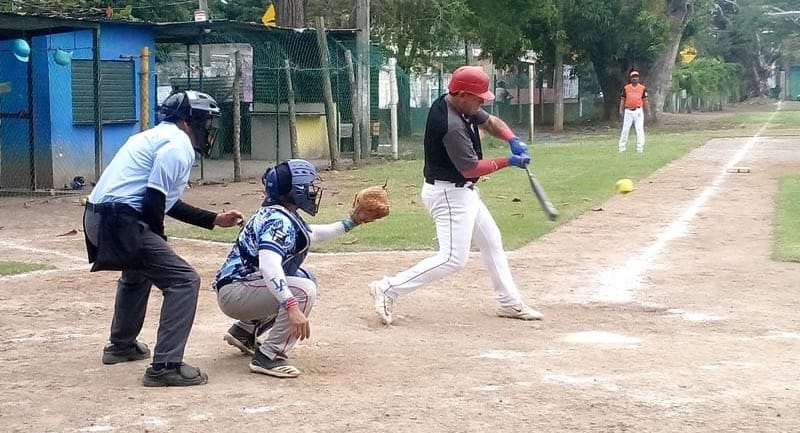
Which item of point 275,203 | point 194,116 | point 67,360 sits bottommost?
point 67,360

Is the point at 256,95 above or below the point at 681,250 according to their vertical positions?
above

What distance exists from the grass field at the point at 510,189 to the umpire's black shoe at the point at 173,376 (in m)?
5.74

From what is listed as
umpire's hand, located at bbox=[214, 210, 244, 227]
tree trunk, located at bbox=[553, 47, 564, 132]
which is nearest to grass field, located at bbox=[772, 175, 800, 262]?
umpire's hand, located at bbox=[214, 210, 244, 227]

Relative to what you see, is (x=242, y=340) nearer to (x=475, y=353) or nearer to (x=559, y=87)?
(x=475, y=353)

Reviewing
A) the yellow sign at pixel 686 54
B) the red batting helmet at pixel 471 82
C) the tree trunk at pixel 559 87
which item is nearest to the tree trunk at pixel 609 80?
the tree trunk at pixel 559 87

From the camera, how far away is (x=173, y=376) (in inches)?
239

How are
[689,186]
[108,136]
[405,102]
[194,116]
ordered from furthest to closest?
[405,102]
[108,136]
[689,186]
[194,116]

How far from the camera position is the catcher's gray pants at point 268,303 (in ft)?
20.5

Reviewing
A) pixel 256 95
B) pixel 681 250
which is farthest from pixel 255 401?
pixel 256 95

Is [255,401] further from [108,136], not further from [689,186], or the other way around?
[108,136]

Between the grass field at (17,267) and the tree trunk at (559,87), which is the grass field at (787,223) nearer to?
the grass field at (17,267)

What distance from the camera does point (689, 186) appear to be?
18.0 meters

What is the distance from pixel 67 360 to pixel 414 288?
2573mm

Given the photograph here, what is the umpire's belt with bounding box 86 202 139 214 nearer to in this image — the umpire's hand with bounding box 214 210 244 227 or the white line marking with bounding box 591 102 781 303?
the umpire's hand with bounding box 214 210 244 227
